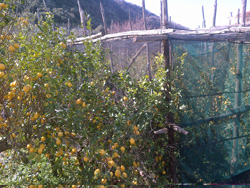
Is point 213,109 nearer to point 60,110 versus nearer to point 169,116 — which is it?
point 169,116

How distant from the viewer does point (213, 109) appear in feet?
8.93

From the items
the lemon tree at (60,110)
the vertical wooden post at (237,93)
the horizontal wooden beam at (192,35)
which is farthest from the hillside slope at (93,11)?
the lemon tree at (60,110)

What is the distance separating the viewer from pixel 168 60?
263 centimetres

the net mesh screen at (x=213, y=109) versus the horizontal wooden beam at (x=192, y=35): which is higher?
the horizontal wooden beam at (x=192, y=35)

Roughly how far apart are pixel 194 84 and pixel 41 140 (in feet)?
5.94

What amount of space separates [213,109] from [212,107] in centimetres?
3

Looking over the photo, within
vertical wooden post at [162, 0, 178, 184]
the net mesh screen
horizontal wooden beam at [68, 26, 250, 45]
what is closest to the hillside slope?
horizontal wooden beam at [68, 26, 250, 45]

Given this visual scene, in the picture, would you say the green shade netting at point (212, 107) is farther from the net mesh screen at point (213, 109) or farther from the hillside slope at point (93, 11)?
the hillside slope at point (93, 11)

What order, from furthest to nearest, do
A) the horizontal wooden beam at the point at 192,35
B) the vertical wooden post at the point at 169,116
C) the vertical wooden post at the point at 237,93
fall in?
the vertical wooden post at the point at 237,93, the vertical wooden post at the point at 169,116, the horizontal wooden beam at the point at 192,35

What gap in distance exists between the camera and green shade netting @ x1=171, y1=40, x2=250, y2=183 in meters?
2.62

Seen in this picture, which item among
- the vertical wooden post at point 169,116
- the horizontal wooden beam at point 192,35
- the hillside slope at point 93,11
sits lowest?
the vertical wooden post at point 169,116

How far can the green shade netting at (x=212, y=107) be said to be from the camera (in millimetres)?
2617

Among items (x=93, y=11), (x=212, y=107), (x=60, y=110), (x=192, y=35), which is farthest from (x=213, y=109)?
(x=93, y=11)

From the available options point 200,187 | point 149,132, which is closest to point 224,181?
point 200,187
